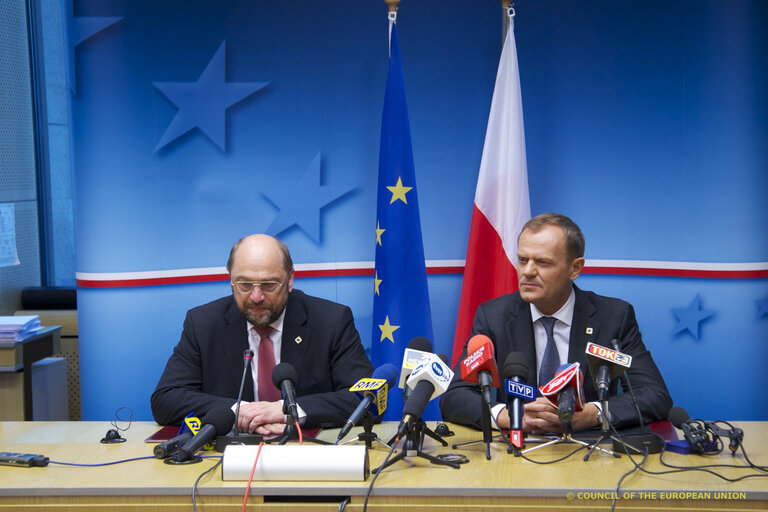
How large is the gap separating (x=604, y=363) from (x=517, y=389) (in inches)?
11.3

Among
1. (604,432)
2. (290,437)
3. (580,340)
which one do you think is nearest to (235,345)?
(290,437)

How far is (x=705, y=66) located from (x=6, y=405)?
448cm

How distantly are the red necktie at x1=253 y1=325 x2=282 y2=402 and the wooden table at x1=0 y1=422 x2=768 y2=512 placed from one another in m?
0.79

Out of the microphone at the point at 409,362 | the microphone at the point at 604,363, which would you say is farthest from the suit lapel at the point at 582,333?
the microphone at the point at 409,362

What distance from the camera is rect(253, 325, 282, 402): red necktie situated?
332 centimetres

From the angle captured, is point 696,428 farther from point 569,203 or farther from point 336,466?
point 569,203

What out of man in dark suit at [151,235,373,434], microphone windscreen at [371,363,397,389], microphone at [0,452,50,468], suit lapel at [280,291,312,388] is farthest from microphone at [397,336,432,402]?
microphone at [0,452,50,468]

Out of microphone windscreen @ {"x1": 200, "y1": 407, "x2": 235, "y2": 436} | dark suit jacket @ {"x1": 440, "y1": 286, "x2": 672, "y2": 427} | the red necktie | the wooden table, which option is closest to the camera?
the wooden table

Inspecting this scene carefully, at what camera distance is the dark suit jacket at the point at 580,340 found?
301 centimetres

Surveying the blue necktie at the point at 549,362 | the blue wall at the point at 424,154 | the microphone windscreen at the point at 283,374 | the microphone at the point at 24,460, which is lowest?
the microphone at the point at 24,460

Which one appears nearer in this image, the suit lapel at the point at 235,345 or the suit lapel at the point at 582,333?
the suit lapel at the point at 582,333

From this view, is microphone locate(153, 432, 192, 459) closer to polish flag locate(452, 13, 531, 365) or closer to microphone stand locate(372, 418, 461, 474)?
microphone stand locate(372, 418, 461, 474)

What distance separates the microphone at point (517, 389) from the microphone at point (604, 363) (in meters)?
0.21

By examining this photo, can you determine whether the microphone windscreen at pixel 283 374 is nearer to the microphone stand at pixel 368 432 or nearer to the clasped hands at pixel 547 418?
the microphone stand at pixel 368 432
